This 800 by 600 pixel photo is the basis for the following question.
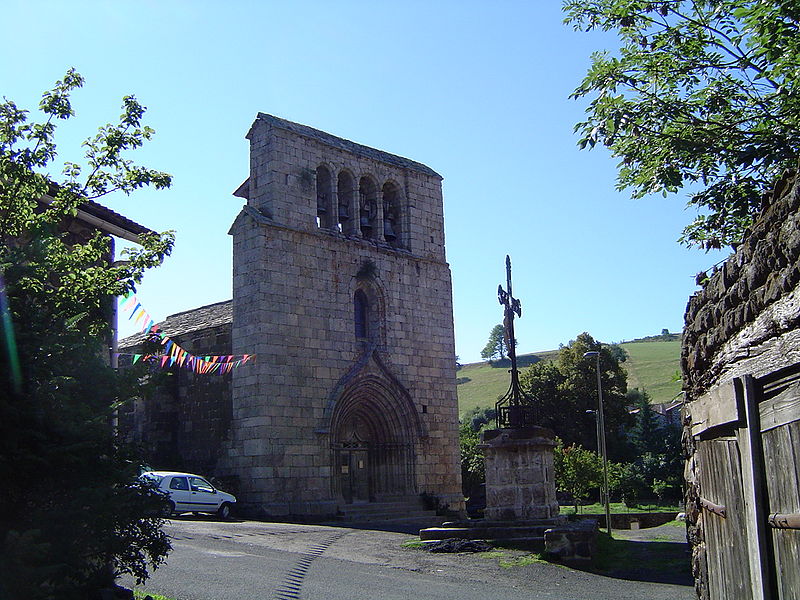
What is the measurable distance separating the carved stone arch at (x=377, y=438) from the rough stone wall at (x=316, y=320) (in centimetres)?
21

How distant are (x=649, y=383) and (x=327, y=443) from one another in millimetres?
60638

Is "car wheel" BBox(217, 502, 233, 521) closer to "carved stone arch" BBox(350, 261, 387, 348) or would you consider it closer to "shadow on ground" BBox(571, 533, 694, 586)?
"carved stone arch" BBox(350, 261, 387, 348)

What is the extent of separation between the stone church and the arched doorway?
0.04 metres

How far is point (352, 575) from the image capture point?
12086 millimetres

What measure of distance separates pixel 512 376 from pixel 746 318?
12.2 meters

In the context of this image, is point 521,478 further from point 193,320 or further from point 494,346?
point 494,346

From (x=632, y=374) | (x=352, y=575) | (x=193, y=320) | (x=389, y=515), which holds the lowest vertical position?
(x=352, y=575)

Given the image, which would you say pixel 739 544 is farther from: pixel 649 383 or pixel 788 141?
pixel 649 383

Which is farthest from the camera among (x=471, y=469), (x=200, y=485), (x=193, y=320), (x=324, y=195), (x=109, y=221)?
(x=471, y=469)

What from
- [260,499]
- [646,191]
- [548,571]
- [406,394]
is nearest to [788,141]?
[646,191]

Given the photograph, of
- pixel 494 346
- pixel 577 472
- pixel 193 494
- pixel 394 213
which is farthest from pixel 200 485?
pixel 494 346

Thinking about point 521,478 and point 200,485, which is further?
point 200,485

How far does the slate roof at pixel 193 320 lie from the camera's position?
993 inches

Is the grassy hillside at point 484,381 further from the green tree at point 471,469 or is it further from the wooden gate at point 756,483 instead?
the wooden gate at point 756,483
